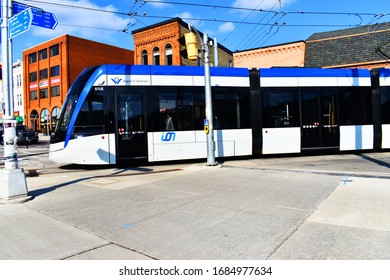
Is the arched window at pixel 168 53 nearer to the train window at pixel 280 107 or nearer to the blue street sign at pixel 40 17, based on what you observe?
the train window at pixel 280 107

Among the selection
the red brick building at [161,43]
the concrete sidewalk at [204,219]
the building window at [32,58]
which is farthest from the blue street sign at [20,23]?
the building window at [32,58]

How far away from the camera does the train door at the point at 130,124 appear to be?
36.0ft

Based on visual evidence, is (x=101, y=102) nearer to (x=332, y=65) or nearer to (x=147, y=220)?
(x=147, y=220)

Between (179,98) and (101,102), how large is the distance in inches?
113

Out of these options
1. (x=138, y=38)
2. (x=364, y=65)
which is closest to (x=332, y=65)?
(x=364, y=65)

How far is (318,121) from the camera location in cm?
1282

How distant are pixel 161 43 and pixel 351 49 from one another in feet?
58.6

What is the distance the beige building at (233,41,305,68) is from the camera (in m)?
31.3

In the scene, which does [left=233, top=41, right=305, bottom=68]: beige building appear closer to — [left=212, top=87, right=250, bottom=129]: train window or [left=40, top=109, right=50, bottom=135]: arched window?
[left=212, top=87, right=250, bottom=129]: train window

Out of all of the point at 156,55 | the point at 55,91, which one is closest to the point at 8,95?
the point at 156,55

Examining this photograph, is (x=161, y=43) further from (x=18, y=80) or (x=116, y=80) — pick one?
(x=18, y=80)

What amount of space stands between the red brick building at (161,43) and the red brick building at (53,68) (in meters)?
22.5
